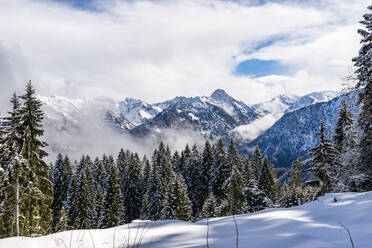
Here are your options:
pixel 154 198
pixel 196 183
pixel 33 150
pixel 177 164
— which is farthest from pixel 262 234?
pixel 177 164

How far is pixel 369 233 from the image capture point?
333cm

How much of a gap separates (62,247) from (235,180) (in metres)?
21.2

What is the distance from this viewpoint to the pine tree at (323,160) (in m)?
20.7

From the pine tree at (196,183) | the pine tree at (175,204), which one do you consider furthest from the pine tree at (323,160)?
the pine tree at (196,183)

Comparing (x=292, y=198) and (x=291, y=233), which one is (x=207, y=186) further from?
(x=291, y=233)

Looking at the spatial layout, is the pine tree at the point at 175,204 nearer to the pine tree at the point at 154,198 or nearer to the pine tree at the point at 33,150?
the pine tree at the point at 154,198

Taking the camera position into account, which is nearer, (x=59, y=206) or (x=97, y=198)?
(x=97, y=198)

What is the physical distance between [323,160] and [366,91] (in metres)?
9.52

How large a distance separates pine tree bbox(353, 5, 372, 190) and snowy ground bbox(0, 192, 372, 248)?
375 inches

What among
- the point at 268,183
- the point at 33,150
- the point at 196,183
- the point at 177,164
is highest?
the point at 33,150

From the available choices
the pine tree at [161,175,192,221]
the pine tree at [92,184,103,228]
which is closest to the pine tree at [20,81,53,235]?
the pine tree at [161,175,192,221]

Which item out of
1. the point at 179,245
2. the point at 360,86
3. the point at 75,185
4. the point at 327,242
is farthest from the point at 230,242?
the point at 75,185

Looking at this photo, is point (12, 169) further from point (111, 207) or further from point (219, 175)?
point (219, 175)

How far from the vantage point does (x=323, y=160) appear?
830 inches
